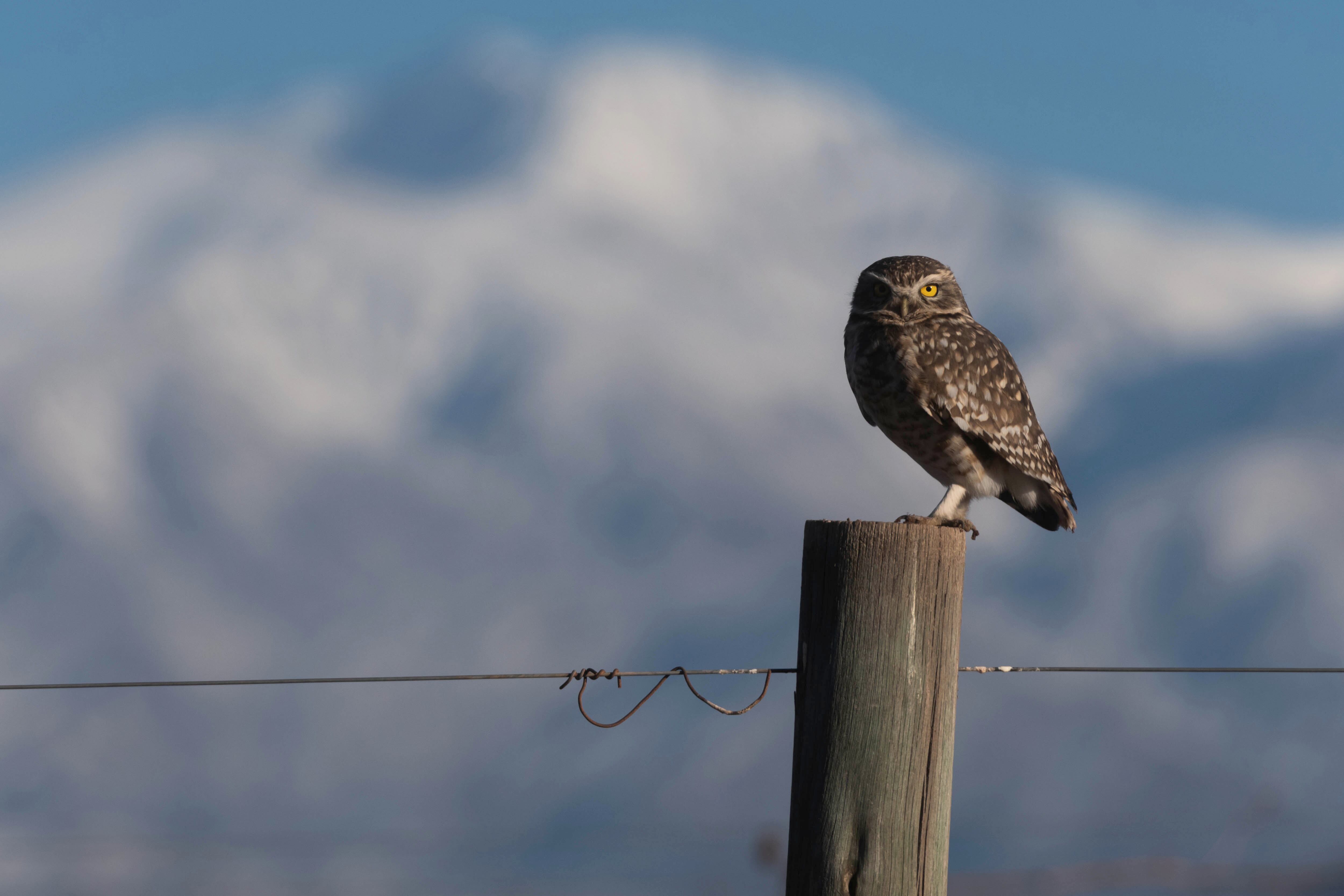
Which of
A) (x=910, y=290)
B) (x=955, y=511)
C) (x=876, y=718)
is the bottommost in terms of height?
(x=876, y=718)

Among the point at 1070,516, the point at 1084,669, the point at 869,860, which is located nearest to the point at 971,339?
the point at 1070,516

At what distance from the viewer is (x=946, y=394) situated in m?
5.21

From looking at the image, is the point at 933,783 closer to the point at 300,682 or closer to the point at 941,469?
the point at 300,682

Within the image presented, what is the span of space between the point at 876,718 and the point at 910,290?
10.7ft

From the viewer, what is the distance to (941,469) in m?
5.48

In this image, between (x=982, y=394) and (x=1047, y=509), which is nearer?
(x=982, y=394)

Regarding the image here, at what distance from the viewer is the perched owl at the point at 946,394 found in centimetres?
525

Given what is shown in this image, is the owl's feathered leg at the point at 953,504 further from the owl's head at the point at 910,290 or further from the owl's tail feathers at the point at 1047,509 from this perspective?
the owl's head at the point at 910,290

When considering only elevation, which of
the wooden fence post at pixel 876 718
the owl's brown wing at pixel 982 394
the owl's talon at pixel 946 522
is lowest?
the wooden fence post at pixel 876 718

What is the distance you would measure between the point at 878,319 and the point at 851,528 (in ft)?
9.72

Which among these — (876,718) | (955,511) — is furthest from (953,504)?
(876,718)

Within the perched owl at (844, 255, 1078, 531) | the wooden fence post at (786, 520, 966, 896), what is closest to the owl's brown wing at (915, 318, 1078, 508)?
the perched owl at (844, 255, 1078, 531)

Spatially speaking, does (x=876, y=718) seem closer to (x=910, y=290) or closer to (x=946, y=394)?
(x=946, y=394)

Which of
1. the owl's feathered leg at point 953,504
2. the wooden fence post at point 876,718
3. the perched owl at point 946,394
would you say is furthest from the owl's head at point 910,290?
the wooden fence post at point 876,718
